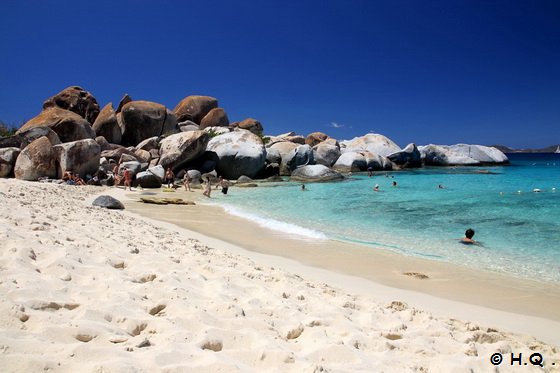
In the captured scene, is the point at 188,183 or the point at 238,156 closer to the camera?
the point at 188,183

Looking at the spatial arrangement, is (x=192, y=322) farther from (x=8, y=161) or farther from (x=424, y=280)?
(x=8, y=161)

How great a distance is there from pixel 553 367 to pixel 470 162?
46.1 metres

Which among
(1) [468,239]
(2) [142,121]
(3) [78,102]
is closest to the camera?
(1) [468,239]

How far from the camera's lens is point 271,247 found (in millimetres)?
7578

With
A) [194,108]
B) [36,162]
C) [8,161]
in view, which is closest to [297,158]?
[194,108]

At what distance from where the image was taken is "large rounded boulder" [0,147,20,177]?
16.5 metres

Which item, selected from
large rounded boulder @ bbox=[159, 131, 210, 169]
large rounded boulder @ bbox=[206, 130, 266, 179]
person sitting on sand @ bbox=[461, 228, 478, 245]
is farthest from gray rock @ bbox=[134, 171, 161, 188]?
person sitting on sand @ bbox=[461, 228, 478, 245]

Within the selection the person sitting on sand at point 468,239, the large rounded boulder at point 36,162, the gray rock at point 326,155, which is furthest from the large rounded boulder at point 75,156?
the gray rock at point 326,155

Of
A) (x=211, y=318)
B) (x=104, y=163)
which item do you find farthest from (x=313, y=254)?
(x=104, y=163)

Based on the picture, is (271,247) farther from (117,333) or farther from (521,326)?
(117,333)

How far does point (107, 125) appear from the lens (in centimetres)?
2773

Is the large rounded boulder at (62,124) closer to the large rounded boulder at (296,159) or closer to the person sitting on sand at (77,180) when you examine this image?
the person sitting on sand at (77,180)

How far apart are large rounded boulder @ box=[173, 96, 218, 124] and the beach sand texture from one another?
109 feet

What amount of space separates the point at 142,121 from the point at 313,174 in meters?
13.8
